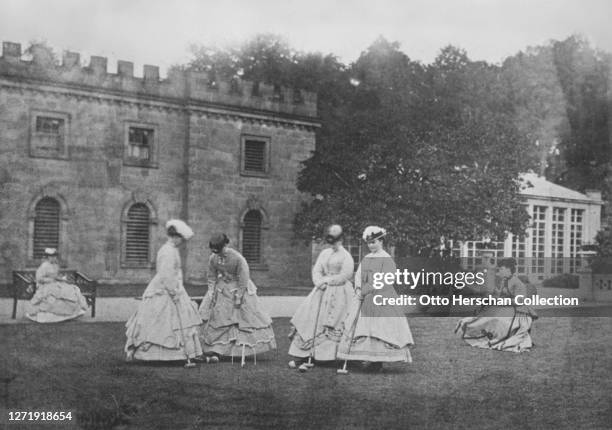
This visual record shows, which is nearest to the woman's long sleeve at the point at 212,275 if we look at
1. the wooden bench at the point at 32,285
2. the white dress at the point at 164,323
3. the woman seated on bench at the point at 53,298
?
the white dress at the point at 164,323

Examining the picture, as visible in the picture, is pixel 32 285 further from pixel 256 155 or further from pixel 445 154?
pixel 256 155

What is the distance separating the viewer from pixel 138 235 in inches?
959

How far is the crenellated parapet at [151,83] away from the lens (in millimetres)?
22062

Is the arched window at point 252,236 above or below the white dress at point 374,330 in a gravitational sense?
above

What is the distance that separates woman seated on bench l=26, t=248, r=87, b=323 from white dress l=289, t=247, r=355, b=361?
555cm

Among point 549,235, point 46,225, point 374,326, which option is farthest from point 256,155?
point 374,326

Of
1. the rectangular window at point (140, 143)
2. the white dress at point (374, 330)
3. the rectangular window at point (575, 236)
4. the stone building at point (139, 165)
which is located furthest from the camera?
the rectangular window at point (140, 143)

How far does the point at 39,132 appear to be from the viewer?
2269cm

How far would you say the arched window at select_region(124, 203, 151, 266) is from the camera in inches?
949

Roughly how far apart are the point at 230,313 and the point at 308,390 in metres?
2.03

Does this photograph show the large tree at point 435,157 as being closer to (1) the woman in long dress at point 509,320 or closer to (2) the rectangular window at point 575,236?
(2) the rectangular window at point 575,236

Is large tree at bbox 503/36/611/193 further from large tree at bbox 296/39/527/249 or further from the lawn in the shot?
the lawn

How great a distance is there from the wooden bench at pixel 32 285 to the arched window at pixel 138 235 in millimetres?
9621

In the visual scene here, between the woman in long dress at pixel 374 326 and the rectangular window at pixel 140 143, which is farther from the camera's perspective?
the rectangular window at pixel 140 143
